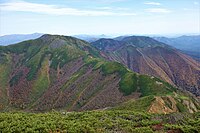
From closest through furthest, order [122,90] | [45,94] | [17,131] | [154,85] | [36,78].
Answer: [17,131]
[154,85]
[122,90]
[45,94]
[36,78]

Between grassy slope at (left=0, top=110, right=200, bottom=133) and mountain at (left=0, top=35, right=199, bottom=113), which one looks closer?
grassy slope at (left=0, top=110, right=200, bottom=133)

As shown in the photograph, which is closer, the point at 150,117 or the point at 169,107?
the point at 150,117

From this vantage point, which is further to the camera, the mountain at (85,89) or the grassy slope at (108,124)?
the mountain at (85,89)

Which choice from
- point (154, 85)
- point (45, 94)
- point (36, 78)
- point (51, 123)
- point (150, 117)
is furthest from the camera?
point (36, 78)

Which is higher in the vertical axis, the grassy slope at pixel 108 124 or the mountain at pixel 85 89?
the grassy slope at pixel 108 124

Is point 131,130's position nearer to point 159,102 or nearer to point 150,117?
point 150,117

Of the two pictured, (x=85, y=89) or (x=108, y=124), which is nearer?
(x=108, y=124)

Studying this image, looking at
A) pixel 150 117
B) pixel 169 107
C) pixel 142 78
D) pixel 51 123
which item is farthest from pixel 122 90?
pixel 51 123

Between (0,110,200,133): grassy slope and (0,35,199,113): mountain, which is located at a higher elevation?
(0,110,200,133): grassy slope

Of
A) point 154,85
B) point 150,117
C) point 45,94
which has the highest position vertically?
point 150,117

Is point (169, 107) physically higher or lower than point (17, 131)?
lower

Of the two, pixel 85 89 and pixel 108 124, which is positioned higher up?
pixel 108 124
